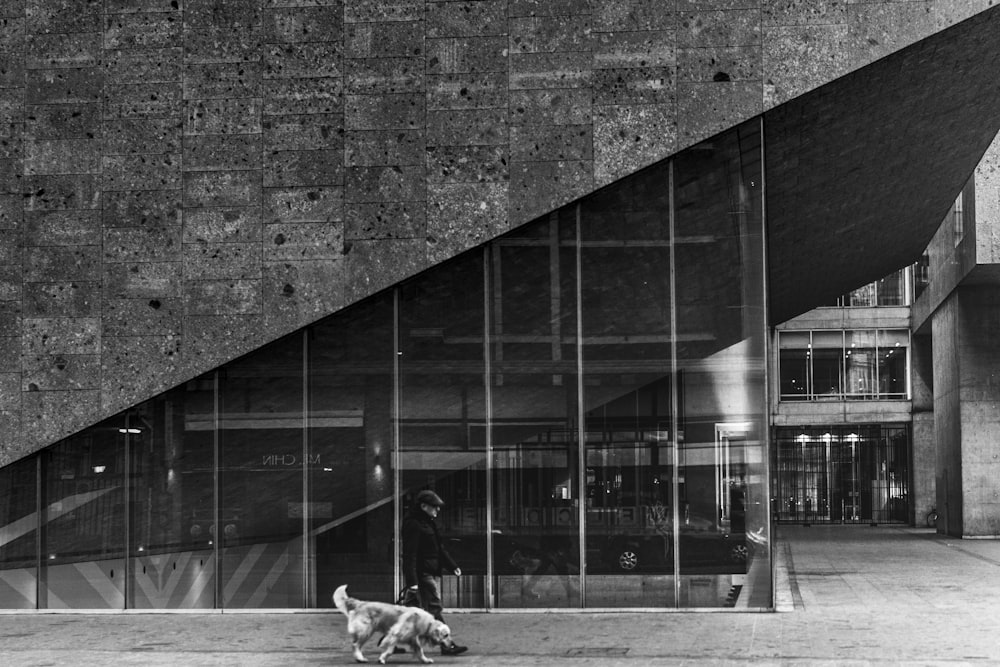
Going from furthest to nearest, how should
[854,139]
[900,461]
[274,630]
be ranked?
[900,461] < [854,139] < [274,630]

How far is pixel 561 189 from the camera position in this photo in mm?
18078

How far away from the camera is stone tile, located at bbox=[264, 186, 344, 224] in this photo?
1839 centimetres

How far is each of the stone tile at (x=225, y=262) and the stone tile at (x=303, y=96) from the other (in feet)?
6.01

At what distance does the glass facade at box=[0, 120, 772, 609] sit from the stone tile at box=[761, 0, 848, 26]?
1467 millimetres

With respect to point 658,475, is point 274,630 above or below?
below

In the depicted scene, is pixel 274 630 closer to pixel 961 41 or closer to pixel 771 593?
pixel 771 593

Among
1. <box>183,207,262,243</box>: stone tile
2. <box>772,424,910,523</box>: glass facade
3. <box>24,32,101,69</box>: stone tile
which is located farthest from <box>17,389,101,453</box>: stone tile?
<box>772,424,910,523</box>: glass facade

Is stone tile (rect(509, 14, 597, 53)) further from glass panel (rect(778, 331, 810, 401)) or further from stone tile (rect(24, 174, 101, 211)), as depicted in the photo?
glass panel (rect(778, 331, 810, 401))

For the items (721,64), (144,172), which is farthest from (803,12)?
(144,172)

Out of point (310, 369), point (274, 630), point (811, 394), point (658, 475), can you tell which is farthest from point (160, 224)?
point (811, 394)

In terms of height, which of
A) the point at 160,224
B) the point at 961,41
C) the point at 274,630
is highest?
the point at 961,41

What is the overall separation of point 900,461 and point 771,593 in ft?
120

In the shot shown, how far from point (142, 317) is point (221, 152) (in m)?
2.43

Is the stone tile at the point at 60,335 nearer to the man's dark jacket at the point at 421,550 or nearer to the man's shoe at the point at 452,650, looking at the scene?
the man's dark jacket at the point at 421,550
